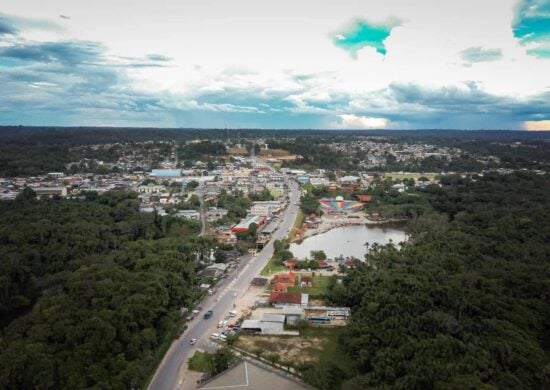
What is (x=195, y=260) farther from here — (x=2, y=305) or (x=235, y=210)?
(x=235, y=210)

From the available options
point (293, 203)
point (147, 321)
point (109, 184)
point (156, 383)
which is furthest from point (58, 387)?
point (109, 184)

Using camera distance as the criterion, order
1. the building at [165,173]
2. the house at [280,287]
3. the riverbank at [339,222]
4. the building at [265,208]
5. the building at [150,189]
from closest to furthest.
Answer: the house at [280,287] < the riverbank at [339,222] < the building at [265,208] < the building at [150,189] < the building at [165,173]

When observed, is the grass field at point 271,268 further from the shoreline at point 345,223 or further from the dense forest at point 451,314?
the shoreline at point 345,223

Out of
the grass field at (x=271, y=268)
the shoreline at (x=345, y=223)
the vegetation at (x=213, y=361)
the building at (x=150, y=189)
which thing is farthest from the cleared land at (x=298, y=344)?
the building at (x=150, y=189)

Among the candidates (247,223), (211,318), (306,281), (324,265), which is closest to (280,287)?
(306,281)

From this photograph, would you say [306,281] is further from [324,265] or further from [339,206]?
[339,206]

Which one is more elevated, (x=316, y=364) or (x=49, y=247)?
(x=49, y=247)
